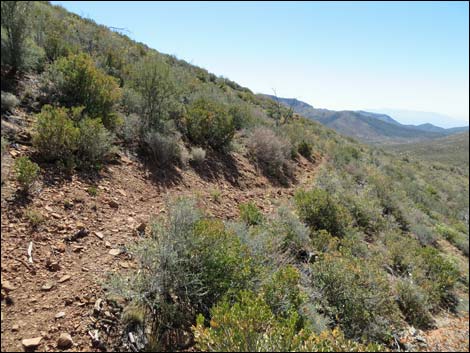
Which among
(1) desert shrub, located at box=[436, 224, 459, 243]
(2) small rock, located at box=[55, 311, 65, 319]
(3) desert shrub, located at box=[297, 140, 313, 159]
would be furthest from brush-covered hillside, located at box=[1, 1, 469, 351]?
(3) desert shrub, located at box=[297, 140, 313, 159]

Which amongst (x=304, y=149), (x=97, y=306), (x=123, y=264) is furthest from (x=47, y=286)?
(x=304, y=149)

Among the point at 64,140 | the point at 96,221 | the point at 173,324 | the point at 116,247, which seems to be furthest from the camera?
the point at 64,140

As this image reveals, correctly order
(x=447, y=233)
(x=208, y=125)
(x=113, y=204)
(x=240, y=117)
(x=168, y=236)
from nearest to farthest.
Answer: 1. (x=168, y=236)
2. (x=113, y=204)
3. (x=208, y=125)
4. (x=240, y=117)
5. (x=447, y=233)

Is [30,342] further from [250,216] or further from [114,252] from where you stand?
[250,216]

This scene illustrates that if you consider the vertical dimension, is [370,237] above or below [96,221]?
below

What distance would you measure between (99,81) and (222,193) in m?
3.45

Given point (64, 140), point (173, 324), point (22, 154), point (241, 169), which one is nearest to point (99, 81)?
point (64, 140)

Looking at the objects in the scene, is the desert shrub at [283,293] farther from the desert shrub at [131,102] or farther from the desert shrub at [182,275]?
the desert shrub at [131,102]

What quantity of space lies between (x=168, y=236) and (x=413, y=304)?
4927mm

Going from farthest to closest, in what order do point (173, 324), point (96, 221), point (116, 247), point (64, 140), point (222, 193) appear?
point (222, 193)
point (64, 140)
point (96, 221)
point (116, 247)
point (173, 324)

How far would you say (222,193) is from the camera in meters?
6.76

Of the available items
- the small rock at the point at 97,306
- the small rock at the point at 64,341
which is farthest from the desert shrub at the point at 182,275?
the small rock at the point at 64,341

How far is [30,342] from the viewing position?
8.04 ft

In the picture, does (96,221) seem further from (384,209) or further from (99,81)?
(384,209)
